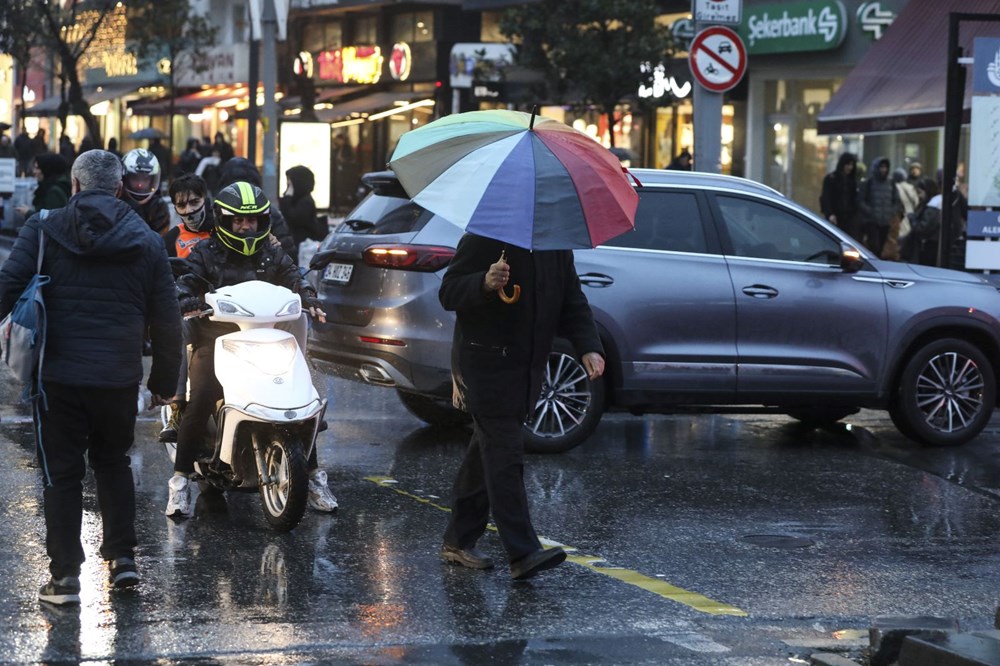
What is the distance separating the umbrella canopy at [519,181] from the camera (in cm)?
657

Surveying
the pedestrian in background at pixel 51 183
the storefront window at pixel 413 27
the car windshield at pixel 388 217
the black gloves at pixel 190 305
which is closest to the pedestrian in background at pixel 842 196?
the pedestrian in background at pixel 51 183

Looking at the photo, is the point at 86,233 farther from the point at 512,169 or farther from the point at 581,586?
the point at 581,586

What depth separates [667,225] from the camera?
431 inches

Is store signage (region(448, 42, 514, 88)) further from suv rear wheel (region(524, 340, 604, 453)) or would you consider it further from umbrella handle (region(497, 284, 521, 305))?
umbrella handle (region(497, 284, 521, 305))

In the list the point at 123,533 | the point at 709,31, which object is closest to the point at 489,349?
Answer: the point at 123,533

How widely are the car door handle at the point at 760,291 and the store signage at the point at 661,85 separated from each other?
21778 mm

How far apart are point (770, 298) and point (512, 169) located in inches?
182

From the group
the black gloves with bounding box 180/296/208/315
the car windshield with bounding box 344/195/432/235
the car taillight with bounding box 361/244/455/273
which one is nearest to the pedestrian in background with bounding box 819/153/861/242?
the car windshield with bounding box 344/195/432/235

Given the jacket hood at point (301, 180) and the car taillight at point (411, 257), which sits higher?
the jacket hood at point (301, 180)

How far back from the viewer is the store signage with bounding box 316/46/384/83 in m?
47.3

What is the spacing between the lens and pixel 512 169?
6684 millimetres

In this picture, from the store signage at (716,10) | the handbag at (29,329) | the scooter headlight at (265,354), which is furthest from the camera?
the store signage at (716,10)

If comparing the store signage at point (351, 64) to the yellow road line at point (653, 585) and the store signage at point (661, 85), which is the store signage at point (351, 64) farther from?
the yellow road line at point (653, 585)

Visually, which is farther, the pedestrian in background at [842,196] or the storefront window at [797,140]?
the storefront window at [797,140]
